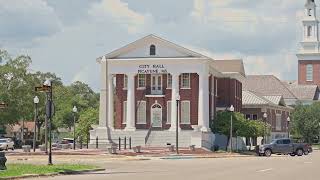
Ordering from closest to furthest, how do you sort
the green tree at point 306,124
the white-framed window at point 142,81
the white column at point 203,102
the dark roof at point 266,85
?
the white column at point 203,102
the white-framed window at point 142,81
the green tree at point 306,124
the dark roof at point 266,85

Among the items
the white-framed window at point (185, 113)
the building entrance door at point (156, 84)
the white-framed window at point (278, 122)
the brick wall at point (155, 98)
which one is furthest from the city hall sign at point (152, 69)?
the white-framed window at point (278, 122)

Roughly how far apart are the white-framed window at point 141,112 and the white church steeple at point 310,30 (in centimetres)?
9579

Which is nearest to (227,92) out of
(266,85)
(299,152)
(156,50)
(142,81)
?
(142,81)

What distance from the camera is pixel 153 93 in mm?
88500

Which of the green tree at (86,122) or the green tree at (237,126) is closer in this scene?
the green tree at (237,126)

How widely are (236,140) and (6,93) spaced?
27498 mm

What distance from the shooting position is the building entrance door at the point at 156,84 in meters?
88.7

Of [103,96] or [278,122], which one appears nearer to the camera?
[103,96]

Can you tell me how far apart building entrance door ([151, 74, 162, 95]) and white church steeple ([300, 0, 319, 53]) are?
9449 centimetres

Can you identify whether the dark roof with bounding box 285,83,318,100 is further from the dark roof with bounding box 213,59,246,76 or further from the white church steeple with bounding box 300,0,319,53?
the dark roof with bounding box 213,59,246,76

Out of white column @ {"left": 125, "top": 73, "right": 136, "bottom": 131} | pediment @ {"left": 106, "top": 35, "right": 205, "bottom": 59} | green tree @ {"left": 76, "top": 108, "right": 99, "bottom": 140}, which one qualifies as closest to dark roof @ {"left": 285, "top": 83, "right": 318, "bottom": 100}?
green tree @ {"left": 76, "top": 108, "right": 99, "bottom": 140}

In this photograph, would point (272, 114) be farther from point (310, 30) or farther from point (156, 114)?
point (310, 30)

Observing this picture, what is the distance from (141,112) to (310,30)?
98.4 meters

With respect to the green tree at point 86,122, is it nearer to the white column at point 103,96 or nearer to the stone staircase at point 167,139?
the white column at point 103,96
